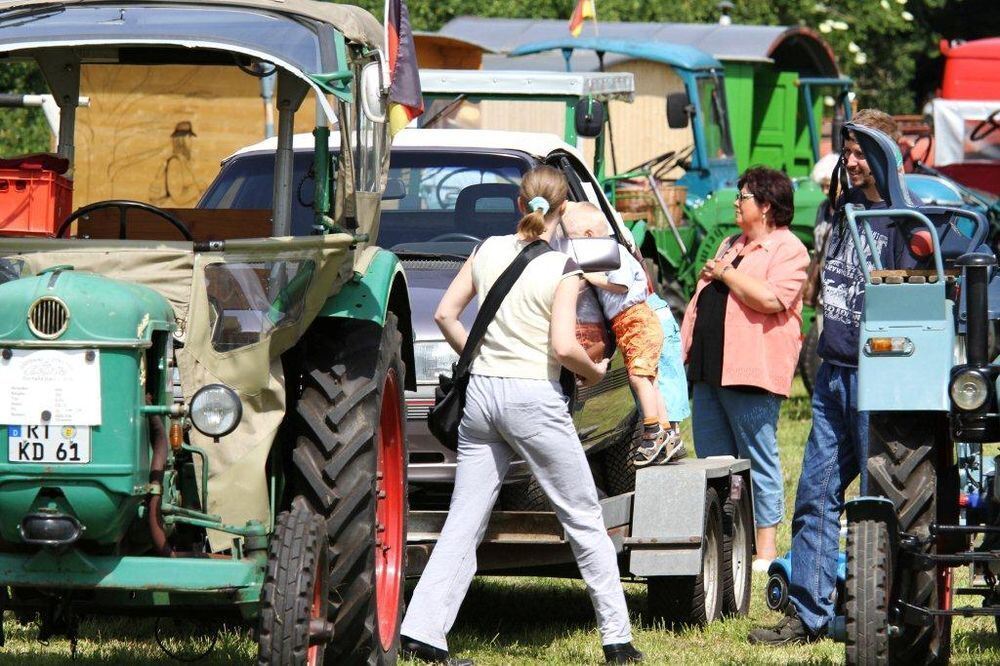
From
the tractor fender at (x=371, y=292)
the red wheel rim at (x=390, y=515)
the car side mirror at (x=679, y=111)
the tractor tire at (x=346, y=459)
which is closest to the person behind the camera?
the tractor tire at (x=346, y=459)

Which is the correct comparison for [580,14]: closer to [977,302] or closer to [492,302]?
[492,302]

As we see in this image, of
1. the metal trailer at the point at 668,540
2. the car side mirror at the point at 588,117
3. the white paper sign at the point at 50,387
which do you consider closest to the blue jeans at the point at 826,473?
the metal trailer at the point at 668,540

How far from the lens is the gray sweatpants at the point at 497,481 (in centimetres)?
633

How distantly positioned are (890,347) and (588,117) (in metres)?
5.17

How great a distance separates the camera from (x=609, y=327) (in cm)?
706

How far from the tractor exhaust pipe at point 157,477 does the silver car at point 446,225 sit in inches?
78.2

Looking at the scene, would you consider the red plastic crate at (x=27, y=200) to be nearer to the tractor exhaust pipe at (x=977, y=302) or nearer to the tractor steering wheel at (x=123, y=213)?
the tractor steering wheel at (x=123, y=213)

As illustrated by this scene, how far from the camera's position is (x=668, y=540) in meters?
7.12

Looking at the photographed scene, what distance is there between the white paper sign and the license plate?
2 cm

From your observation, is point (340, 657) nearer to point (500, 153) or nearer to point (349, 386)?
point (349, 386)

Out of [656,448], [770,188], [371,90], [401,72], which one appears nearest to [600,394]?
[656,448]

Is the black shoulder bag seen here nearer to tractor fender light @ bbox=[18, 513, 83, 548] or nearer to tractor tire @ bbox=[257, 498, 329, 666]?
tractor tire @ bbox=[257, 498, 329, 666]

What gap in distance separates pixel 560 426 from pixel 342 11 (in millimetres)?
1584

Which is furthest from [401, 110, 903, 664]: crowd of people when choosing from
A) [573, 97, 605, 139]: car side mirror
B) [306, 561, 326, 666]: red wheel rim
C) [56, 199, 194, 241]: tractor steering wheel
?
[573, 97, 605, 139]: car side mirror
